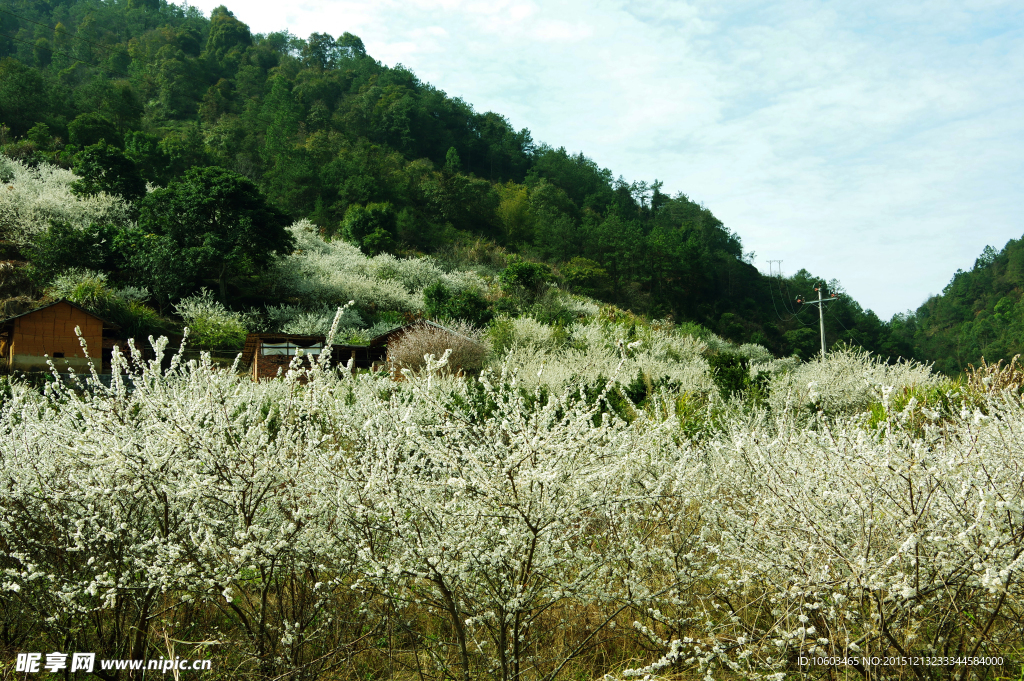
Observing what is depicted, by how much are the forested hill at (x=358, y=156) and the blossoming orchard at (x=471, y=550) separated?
73.0 ft

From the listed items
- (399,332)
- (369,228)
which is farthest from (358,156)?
(399,332)

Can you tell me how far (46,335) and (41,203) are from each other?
11.5 meters

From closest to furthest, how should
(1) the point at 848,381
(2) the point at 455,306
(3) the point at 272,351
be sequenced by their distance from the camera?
(1) the point at 848,381
(3) the point at 272,351
(2) the point at 455,306

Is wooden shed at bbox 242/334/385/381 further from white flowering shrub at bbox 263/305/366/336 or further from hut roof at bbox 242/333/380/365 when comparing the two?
white flowering shrub at bbox 263/305/366/336

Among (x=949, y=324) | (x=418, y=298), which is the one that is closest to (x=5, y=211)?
(x=418, y=298)

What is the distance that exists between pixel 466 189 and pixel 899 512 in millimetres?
47713

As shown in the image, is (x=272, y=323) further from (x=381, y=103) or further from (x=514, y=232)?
(x=381, y=103)

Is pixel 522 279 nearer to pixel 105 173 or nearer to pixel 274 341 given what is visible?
pixel 274 341

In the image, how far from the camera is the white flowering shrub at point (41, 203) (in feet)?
76.8

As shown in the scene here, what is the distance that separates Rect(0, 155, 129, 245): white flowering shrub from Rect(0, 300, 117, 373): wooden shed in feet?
29.0

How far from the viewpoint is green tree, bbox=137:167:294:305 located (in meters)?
22.5

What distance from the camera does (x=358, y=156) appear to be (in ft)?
150

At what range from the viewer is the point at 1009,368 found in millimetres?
8055

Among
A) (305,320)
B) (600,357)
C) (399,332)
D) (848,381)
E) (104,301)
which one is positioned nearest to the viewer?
(848,381)
